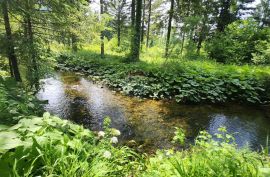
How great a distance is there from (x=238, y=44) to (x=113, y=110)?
10.9m

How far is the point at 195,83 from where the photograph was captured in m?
7.68

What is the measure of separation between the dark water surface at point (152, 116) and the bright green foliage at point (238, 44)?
7.02 m

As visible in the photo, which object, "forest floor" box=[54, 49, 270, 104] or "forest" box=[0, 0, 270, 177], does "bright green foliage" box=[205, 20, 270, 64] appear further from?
"forest floor" box=[54, 49, 270, 104]

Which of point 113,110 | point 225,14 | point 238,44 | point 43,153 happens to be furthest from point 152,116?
point 225,14

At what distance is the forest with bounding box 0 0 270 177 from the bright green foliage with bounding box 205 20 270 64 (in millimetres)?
1767

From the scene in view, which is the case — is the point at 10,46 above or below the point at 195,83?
above

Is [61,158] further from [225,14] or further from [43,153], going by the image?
[225,14]

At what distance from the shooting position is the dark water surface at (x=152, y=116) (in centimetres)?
480

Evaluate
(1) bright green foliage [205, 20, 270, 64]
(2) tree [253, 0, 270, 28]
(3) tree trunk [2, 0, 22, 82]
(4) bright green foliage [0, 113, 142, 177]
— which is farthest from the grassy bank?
(2) tree [253, 0, 270, 28]

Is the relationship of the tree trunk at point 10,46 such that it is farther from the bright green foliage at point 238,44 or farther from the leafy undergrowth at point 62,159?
the bright green foliage at point 238,44

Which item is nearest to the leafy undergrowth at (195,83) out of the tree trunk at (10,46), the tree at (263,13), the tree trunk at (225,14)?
the tree trunk at (10,46)

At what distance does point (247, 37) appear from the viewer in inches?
533

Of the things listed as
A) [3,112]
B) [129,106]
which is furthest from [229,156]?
[129,106]

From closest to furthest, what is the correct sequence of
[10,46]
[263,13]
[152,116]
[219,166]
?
1. [219,166]
2. [10,46]
3. [152,116]
4. [263,13]
